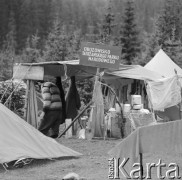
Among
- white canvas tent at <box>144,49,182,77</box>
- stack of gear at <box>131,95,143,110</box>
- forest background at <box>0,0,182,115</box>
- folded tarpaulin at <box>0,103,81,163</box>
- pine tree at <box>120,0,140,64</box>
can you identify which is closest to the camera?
folded tarpaulin at <box>0,103,81,163</box>

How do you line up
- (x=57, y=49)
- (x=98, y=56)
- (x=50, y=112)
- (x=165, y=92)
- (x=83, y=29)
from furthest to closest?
(x=83, y=29)
(x=57, y=49)
(x=165, y=92)
(x=50, y=112)
(x=98, y=56)

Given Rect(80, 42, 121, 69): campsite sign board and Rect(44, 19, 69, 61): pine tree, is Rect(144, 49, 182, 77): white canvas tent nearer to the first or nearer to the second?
Rect(80, 42, 121, 69): campsite sign board

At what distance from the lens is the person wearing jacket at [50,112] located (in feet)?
34.3

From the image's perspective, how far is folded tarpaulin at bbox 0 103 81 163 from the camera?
Answer: 673cm

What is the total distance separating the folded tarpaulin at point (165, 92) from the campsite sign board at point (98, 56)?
1227 millimetres

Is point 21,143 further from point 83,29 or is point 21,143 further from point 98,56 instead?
point 83,29

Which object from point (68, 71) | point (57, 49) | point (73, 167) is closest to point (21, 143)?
point (73, 167)

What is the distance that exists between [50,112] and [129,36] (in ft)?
68.7

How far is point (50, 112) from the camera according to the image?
1052cm

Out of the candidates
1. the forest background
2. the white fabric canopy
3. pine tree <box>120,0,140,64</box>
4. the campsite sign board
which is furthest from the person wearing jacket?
pine tree <box>120,0,140,64</box>

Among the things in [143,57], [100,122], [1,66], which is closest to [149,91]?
[100,122]

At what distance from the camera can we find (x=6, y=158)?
649 cm

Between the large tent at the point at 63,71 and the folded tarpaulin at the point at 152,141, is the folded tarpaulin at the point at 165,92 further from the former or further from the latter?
the folded tarpaulin at the point at 152,141

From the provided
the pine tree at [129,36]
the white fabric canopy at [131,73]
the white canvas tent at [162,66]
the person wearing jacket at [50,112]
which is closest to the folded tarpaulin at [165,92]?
the white fabric canopy at [131,73]
